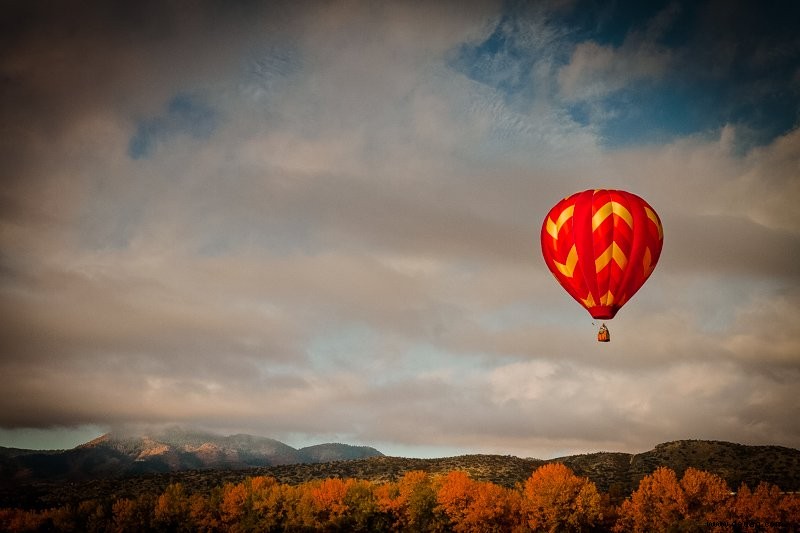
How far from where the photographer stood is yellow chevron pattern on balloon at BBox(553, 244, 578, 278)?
41.8m

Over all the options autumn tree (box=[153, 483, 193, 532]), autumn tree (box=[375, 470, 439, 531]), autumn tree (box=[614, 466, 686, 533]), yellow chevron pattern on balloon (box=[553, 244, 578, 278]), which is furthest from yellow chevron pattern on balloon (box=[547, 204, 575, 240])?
autumn tree (box=[153, 483, 193, 532])

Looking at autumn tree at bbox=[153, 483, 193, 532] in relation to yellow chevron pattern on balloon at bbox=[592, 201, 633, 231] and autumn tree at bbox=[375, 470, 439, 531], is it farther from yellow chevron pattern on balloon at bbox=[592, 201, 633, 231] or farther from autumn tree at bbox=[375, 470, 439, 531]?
yellow chevron pattern on balloon at bbox=[592, 201, 633, 231]

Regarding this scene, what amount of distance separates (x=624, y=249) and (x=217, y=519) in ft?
298

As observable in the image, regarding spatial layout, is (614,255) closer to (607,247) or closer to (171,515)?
(607,247)

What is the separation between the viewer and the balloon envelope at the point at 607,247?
4066cm

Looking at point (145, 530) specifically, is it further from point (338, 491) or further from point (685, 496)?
point (685, 496)

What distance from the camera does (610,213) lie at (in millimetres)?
41000

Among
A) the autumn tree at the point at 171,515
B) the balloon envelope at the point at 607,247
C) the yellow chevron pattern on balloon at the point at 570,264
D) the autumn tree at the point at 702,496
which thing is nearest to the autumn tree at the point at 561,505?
the autumn tree at the point at 702,496

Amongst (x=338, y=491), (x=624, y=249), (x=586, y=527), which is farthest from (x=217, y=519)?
(x=624, y=249)

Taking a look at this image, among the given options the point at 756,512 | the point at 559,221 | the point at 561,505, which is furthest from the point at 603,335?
the point at 756,512

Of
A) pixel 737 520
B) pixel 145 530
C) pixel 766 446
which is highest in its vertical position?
pixel 766 446

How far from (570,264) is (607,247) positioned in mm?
2801

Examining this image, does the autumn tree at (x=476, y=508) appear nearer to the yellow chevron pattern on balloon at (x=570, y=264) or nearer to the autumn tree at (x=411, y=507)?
the autumn tree at (x=411, y=507)

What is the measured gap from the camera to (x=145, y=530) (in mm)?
102812
